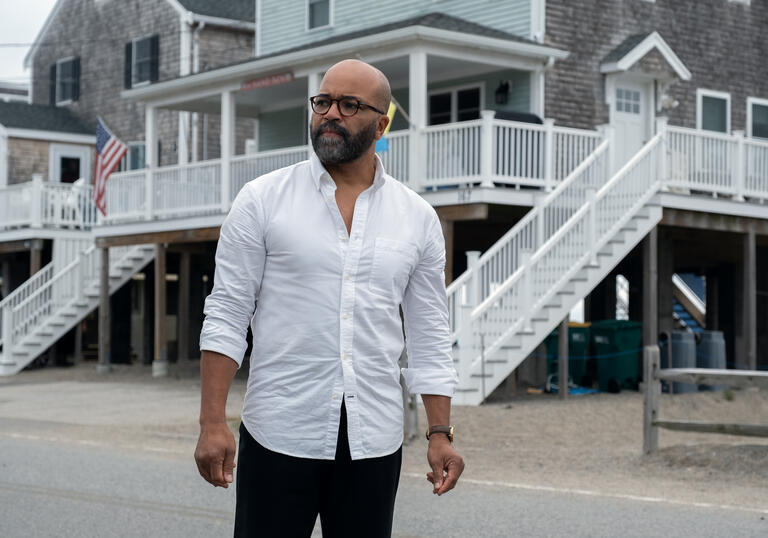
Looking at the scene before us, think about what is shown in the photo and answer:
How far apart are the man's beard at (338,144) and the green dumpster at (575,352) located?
57.8 feet

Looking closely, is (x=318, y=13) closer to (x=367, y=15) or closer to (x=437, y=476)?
(x=367, y=15)

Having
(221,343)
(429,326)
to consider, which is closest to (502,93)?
(429,326)

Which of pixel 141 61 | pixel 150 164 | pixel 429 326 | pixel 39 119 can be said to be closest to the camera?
pixel 429 326

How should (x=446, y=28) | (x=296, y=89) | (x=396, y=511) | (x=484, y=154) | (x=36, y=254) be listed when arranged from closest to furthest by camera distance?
(x=396, y=511) → (x=484, y=154) → (x=446, y=28) → (x=296, y=89) → (x=36, y=254)

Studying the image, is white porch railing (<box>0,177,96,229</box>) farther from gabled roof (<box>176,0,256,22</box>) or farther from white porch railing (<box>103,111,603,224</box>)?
white porch railing (<box>103,111,603,224</box>)

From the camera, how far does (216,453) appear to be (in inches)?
139

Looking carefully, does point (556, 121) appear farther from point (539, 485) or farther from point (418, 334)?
point (418, 334)

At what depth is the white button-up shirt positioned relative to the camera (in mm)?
3598

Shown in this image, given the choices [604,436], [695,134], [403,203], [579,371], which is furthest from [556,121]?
[403,203]

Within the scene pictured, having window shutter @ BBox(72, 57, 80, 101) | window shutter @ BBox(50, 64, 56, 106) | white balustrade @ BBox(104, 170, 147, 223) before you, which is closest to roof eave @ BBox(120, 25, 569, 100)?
white balustrade @ BBox(104, 170, 147, 223)

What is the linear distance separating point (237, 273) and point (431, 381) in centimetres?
68

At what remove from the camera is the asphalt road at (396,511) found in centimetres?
793

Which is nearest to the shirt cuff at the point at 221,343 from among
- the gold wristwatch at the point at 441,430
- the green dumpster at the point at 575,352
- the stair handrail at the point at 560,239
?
the gold wristwatch at the point at 441,430

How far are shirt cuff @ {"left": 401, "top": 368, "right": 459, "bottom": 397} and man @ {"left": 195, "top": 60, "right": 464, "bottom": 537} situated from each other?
0.32 ft
